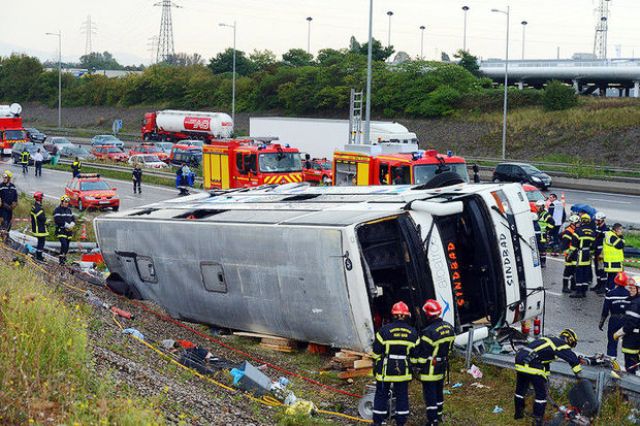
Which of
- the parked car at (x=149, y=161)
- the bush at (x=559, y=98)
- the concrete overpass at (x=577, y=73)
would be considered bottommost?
the parked car at (x=149, y=161)

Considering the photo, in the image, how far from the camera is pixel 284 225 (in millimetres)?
11969

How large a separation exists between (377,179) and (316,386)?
37.7 ft

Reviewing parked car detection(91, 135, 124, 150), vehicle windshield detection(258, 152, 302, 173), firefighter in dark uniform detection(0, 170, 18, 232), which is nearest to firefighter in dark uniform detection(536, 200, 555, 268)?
vehicle windshield detection(258, 152, 302, 173)

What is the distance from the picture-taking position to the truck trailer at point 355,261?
11180 mm

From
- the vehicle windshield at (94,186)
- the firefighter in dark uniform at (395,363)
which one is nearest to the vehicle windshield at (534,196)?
the vehicle windshield at (94,186)

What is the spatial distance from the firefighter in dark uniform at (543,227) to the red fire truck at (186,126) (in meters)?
39.1

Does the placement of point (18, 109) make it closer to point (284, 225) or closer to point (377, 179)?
point (377, 179)

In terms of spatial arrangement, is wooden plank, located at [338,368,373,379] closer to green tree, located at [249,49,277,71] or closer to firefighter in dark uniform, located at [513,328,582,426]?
firefighter in dark uniform, located at [513,328,582,426]

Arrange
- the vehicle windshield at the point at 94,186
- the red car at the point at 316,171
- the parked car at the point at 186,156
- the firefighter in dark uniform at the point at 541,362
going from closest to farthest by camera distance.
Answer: the firefighter in dark uniform at the point at 541,362
the vehicle windshield at the point at 94,186
the red car at the point at 316,171
the parked car at the point at 186,156

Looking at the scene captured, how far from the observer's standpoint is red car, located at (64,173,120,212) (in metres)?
29.5

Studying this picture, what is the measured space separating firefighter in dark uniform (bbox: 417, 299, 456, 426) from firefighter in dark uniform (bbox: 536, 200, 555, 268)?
9.92 metres

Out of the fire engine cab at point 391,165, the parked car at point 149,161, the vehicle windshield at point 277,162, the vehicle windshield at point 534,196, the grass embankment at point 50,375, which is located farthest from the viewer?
the parked car at point 149,161

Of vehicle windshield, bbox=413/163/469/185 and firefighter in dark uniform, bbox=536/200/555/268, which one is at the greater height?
vehicle windshield, bbox=413/163/469/185

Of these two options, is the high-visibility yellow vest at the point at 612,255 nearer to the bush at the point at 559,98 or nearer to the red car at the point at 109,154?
the red car at the point at 109,154
